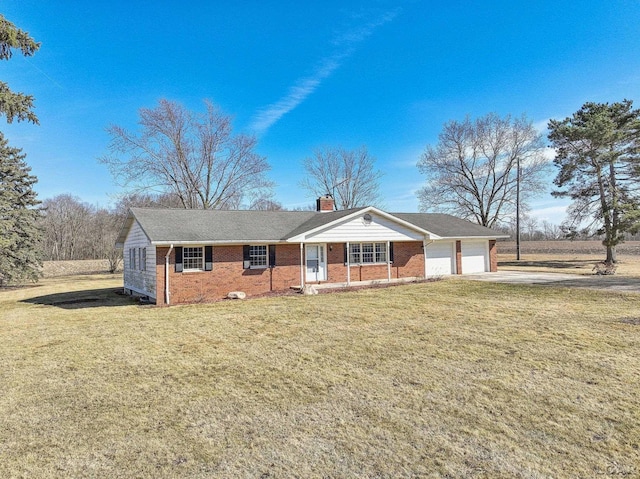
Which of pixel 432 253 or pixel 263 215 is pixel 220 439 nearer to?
pixel 263 215

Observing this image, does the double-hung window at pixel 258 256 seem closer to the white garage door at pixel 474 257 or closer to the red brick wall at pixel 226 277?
the red brick wall at pixel 226 277

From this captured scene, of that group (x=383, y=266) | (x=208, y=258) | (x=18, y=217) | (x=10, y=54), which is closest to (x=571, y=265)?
(x=383, y=266)

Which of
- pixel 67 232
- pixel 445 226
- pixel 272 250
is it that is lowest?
pixel 272 250

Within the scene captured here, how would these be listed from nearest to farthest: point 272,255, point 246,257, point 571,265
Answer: point 246,257 < point 272,255 < point 571,265

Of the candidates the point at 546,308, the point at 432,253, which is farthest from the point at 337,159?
the point at 546,308

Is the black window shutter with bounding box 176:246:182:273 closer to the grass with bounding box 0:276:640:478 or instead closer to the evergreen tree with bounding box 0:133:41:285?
the grass with bounding box 0:276:640:478

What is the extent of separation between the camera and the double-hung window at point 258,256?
1605 cm

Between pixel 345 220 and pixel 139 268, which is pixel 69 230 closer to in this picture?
pixel 139 268

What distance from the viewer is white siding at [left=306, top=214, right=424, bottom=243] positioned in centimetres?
1716

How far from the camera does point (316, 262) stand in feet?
58.8

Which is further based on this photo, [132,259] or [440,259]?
[440,259]

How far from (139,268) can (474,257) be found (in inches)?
728

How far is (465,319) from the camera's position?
980cm

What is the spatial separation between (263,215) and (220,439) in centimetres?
1563
